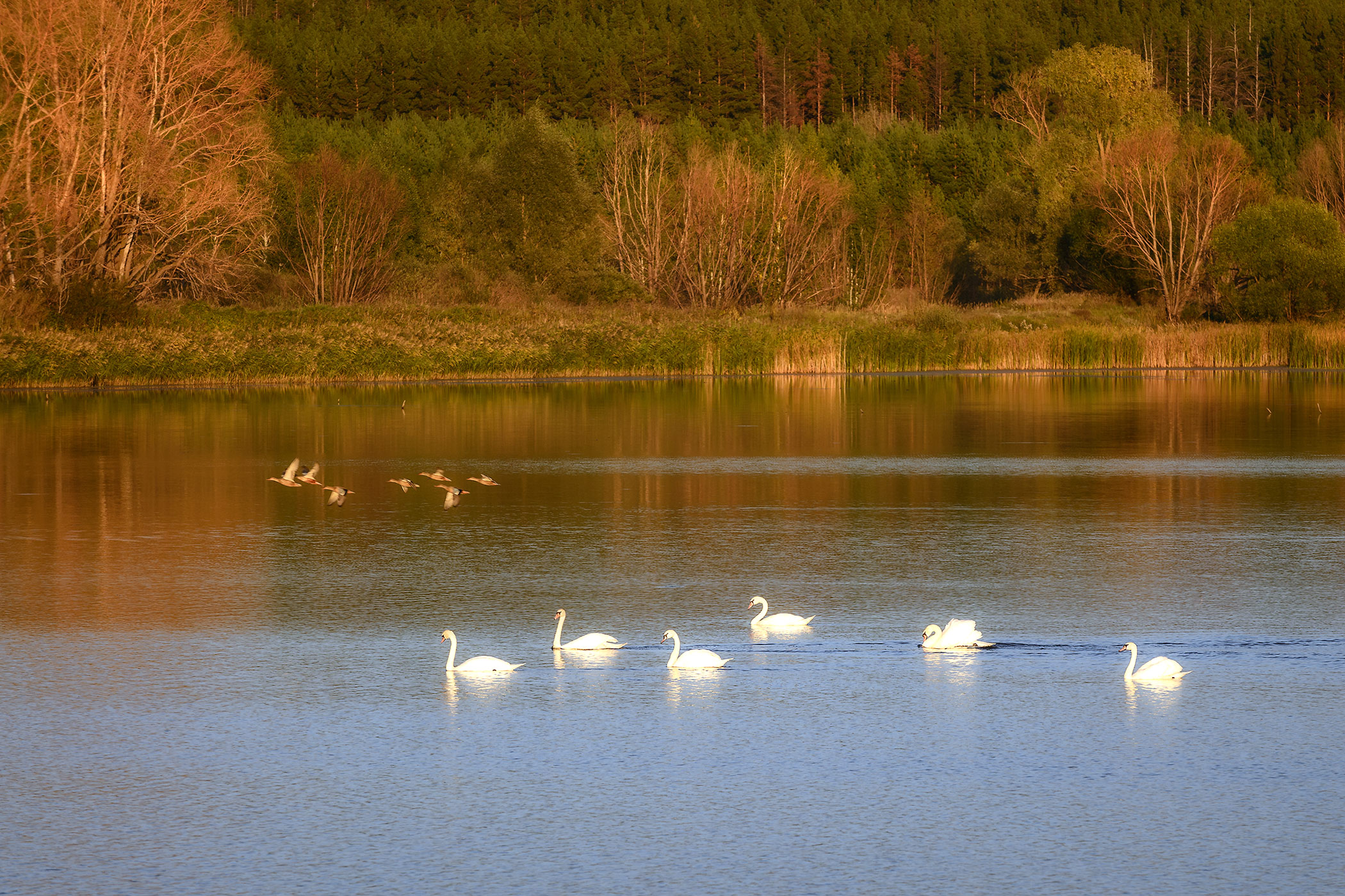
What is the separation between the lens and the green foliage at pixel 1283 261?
61312mm

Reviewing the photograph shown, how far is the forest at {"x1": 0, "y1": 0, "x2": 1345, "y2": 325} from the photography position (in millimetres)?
49906

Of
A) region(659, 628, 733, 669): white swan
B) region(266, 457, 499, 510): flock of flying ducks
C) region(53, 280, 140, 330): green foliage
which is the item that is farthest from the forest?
region(659, 628, 733, 669): white swan

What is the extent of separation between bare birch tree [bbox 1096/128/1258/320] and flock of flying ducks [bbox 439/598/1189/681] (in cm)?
5800

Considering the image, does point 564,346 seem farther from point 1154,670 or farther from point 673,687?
point 1154,670

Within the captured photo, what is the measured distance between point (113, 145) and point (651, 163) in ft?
96.3

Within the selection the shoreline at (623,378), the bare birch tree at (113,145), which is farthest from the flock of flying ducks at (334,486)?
the bare birch tree at (113,145)

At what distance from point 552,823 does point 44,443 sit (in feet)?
70.9

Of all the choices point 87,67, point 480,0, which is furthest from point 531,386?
point 480,0

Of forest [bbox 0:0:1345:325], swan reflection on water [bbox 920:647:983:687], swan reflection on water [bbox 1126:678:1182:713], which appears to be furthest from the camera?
forest [bbox 0:0:1345:325]

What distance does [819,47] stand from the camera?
14475cm

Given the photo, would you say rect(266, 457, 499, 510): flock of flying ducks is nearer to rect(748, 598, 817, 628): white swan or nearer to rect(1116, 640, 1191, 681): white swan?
rect(748, 598, 817, 628): white swan

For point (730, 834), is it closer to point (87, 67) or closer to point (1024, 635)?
point (1024, 635)

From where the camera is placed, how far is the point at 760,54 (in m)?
138

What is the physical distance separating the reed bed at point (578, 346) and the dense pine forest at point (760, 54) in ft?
225
